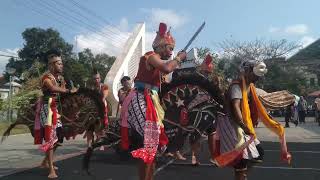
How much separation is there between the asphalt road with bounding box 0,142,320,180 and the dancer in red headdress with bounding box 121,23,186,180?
2.15 meters

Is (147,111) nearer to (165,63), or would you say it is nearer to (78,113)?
(165,63)

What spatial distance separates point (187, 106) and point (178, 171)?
181 centimetres

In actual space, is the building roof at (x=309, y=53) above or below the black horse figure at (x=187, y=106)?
above

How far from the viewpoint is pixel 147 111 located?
206 inches

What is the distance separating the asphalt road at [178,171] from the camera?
7.48 m

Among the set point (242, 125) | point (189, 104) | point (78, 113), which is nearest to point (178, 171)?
point (189, 104)

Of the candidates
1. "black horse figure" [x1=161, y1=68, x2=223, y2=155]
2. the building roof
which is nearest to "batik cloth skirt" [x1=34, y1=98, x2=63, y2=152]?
"black horse figure" [x1=161, y1=68, x2=223, y2=155]

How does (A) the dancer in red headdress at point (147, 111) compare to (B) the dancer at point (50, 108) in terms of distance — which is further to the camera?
(B) the dancer at point (50, 108)

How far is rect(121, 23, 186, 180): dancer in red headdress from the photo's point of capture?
203 inches

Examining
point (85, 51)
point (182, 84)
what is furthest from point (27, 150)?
point (85, 51)

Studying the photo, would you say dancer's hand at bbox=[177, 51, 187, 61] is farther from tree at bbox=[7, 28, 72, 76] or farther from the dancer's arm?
tree at bbox=[7, 28, 72, 76]

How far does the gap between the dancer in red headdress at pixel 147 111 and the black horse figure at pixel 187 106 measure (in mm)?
742

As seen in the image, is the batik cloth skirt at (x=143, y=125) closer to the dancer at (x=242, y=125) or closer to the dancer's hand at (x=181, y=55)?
the dancer's hand at (x=181, y=55)

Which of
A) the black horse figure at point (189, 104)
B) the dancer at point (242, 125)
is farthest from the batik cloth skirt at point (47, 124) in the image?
the dancer at point (242, 125)
